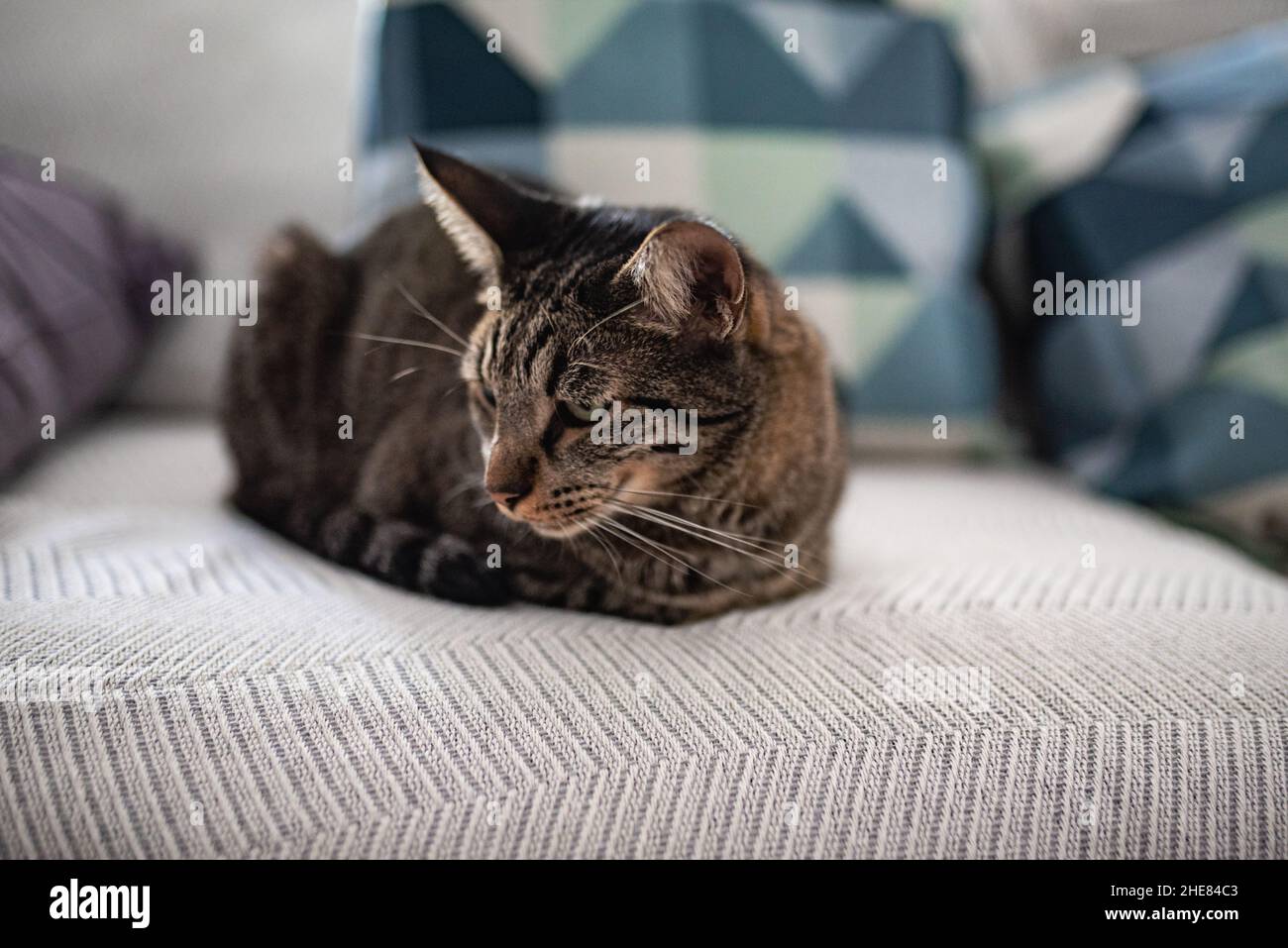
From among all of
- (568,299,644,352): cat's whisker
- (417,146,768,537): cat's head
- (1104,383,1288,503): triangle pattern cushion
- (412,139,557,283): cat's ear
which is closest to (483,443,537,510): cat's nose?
(417,146,768,537): cat's head

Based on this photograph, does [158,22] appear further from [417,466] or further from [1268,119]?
[1268,119]

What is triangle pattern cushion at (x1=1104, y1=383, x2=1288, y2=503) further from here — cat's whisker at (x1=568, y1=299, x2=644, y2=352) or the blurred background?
cat's whisker at (x1=568, y1=299, x2=644, y2=352)

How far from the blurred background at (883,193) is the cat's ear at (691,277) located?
59cm

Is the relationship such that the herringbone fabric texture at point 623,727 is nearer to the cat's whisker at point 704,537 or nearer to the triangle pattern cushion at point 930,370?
the cat's whisker at point 704,537

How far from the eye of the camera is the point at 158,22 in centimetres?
156

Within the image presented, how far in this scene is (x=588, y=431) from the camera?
776mm

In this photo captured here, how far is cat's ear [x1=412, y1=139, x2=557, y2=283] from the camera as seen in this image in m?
0.83

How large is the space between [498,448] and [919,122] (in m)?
0.96

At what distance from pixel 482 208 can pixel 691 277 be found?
0.25 meters

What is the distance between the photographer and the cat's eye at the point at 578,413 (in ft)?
2.53

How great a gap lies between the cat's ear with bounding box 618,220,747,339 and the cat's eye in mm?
102

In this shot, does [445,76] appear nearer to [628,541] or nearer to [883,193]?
[883,193]

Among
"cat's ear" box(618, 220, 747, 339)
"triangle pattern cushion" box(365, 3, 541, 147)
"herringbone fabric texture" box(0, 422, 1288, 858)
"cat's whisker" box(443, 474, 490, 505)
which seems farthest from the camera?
"triangle pattern cushion" box(365, 3, 541, 147)

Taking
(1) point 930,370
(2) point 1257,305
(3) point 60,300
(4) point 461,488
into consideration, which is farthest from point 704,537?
(3) point 60,300
